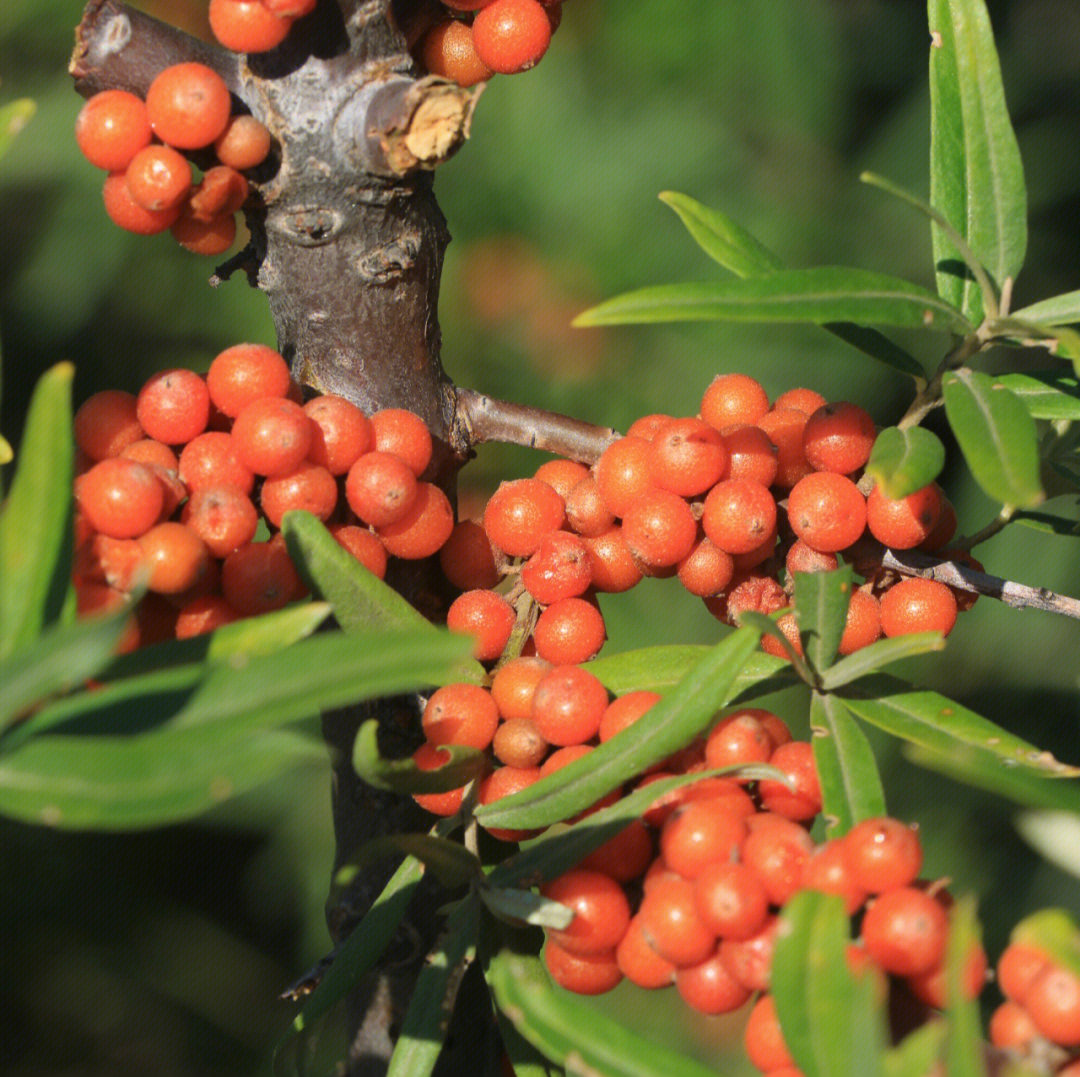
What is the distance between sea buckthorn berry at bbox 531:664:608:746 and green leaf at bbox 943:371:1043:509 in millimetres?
256

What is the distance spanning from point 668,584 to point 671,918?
106 centimetres

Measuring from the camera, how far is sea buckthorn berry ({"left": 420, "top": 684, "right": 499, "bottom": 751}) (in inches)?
29.2

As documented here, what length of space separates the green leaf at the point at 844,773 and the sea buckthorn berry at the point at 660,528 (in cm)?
15

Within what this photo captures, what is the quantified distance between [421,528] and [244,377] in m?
0.15

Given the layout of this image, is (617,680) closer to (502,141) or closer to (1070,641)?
(502,141)

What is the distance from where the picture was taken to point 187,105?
736mm

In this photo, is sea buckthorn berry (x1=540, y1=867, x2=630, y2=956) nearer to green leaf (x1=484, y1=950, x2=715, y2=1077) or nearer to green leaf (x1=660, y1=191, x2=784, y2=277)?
green leaf (x1=484, y1=950, x2=715, y2=1077)

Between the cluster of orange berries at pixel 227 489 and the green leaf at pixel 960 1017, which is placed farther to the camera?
the cluster of orange berries at pixel 227 489

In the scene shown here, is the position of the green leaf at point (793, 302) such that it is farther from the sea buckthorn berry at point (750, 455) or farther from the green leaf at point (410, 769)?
the green leaf at point (410, 769)

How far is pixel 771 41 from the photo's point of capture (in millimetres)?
1627

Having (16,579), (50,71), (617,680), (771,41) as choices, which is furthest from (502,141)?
(16,579)

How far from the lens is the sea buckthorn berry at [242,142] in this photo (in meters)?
0.77

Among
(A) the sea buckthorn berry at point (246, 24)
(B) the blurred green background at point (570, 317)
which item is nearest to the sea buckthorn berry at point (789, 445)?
(A) the sea buckthorn berry at point (246, 24)

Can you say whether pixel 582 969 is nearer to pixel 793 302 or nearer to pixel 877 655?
pixel 877 655
